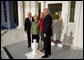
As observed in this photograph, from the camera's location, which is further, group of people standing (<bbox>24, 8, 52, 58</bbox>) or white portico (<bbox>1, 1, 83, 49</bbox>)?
white portico (<bbox>1, 1, 83, 49</bbox>)

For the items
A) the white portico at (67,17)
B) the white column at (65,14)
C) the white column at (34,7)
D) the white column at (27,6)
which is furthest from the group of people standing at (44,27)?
the white column at (27,6)

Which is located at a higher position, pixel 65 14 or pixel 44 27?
pixel 65 14

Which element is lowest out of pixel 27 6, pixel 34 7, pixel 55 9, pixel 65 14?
pixel 65 14

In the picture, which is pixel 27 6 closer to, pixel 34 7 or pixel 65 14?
pixel 34 7

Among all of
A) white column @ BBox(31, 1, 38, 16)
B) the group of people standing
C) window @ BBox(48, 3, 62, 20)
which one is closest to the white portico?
white column @ BBox(31, 1, 38, 16)

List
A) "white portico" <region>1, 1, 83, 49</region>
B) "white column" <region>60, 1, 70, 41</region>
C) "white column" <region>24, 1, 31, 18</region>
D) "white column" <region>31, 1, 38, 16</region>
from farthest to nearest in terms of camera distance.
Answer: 1. "white column" <region>24, 1, 31, 18</region>
2. "white column" <region>31, 1, 38, 16</region>
3. "white column" <region>60, 1, 70, 41</region>
4. "white portico" <region>1, 1, 83, 49</region>

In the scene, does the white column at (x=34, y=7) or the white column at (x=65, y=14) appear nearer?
the white column at (x=65, y=14)

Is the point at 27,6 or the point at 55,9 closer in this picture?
the point at 55,9

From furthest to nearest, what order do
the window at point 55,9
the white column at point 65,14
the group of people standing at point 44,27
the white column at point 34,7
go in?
1. the white column at point 34,7
2. the window at point 55,9
3. the white column at point 65,14
4. the group of people standing at point 44,27

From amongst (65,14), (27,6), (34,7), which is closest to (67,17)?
(65,14)

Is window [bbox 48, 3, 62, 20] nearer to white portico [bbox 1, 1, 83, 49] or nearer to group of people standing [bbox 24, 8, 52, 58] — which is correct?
white portico [bbox 1, 1, 83, 49]

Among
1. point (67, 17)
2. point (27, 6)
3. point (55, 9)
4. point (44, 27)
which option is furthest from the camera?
point (27, 6)

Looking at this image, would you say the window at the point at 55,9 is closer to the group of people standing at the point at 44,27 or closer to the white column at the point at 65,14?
the white column at the point at 65,14

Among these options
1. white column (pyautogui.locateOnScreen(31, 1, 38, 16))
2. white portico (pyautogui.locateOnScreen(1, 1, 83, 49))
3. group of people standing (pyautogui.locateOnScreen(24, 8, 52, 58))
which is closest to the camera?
group of people standing (pyautogui.locateOnScreen(24, 8, 52, 58))
